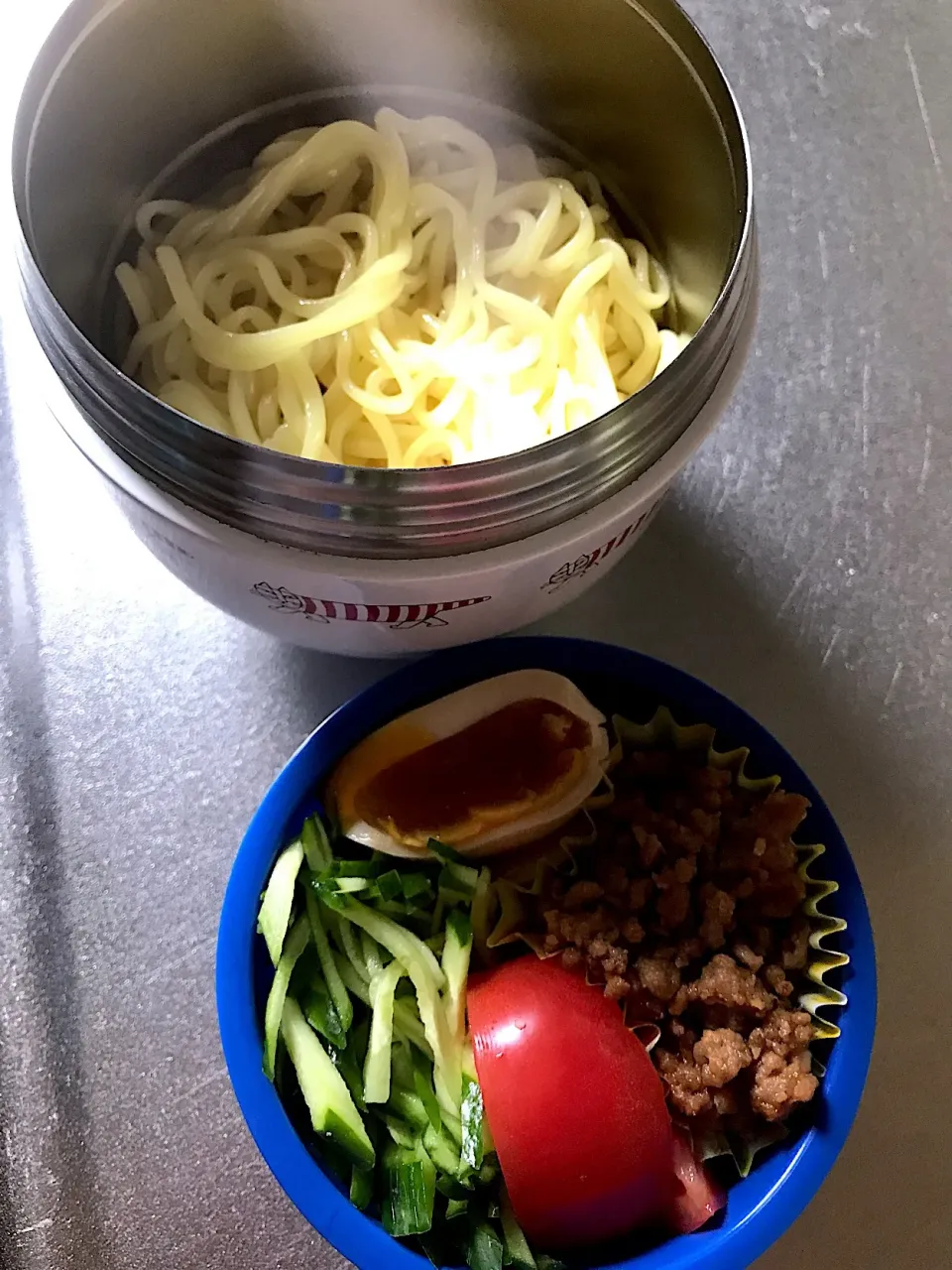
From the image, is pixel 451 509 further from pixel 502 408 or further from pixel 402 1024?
pixel 402 1024

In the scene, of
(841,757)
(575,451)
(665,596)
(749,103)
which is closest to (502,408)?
(575,451)

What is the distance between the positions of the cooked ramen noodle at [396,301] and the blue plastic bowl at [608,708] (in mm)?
167

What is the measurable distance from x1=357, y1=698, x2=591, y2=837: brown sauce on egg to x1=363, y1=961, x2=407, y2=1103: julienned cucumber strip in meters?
0.10

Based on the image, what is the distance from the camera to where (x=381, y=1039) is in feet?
2.49

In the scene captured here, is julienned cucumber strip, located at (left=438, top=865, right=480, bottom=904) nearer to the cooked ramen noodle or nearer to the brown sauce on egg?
the brown sauce on egg

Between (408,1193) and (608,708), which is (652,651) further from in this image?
(408,1193)

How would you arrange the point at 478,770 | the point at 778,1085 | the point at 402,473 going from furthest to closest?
the point at 478,770
the point at 778,1085
the point at 402,473

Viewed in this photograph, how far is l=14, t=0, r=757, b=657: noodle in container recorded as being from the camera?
0.63m

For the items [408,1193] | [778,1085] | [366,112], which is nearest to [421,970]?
[408,1193]

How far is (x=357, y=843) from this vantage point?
2.65 ft

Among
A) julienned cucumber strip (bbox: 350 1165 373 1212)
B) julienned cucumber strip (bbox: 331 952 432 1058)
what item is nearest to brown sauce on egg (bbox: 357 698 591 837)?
julienned cucumber strip (bbox: 331 952 432 1058)

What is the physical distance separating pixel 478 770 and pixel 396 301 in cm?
32

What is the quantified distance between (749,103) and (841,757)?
0.61 meters

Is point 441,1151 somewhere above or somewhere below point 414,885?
below
